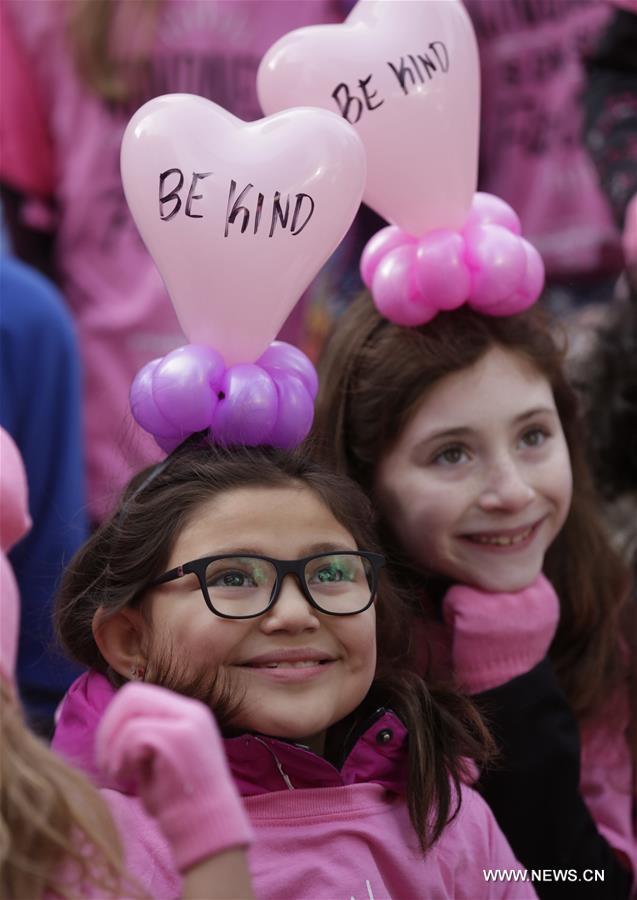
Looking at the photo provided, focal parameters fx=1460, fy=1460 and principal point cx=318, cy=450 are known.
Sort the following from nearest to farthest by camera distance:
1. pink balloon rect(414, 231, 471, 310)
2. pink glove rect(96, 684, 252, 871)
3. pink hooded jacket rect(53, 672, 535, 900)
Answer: pink glove rect(96, 684, 252, 871) → pink hooded jacket rect(53, 672, 535, 900) → pink balloon rect(414, 231, 471, 310)

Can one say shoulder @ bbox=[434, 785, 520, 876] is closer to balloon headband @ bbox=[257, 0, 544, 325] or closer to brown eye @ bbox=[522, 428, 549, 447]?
brown eye @ bbox=[522, 428, 549, 447]

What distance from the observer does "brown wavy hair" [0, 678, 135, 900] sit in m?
1.27

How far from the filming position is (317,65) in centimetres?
182

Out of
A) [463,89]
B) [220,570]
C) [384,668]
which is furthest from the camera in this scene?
[463,89]

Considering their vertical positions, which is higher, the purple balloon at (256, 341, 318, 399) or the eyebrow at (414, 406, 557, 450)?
the purple balloon at (256, 341, 318, 399)

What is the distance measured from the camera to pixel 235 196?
164 cm

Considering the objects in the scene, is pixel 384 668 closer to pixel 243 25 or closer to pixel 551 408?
pixel 551 408

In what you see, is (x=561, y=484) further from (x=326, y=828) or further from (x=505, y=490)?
(x=326, y=828)

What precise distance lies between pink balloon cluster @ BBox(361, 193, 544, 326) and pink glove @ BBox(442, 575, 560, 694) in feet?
1.30

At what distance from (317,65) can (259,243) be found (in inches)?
11.8

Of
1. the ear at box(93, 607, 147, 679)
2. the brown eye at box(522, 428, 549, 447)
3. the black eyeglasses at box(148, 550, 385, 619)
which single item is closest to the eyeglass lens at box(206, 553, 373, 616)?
the black eyeglasses at box(148, 550, 385, 619)

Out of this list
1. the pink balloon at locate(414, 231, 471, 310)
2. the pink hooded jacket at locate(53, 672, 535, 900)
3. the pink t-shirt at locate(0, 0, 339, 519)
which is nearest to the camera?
the pink hooded jacket at locate(53, 672, 535, 900)

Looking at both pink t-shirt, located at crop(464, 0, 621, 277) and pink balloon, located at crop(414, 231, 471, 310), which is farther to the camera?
pink t-shirt, located at crop(464, 0, 621, 277)

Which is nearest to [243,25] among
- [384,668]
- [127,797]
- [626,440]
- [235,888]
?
[626,440]
